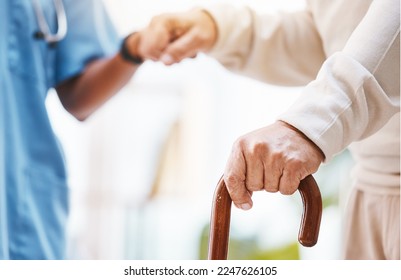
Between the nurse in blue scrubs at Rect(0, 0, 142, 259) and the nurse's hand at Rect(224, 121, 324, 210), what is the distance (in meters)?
0.51

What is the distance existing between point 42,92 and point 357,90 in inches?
25.1

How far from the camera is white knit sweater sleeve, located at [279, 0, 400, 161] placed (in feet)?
1.96

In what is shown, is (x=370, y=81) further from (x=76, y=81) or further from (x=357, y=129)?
(x=76, y=81)

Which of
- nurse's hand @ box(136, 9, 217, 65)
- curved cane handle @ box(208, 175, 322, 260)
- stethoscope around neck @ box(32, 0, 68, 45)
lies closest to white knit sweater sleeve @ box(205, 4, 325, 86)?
nurse's hand @ box(136, 9, 217, 65)

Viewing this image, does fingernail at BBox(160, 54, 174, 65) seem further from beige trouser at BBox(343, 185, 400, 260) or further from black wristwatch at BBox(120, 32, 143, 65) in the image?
beige trouser at BBox(343, 185, 400, 260)

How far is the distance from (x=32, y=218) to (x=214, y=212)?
21.2 inches

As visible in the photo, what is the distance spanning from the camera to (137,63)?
1.11 m

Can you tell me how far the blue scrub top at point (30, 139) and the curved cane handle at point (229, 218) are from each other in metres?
0.48

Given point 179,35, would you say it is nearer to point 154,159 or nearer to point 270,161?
point 270,161

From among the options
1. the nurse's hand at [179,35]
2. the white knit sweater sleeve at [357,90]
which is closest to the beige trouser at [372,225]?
the white knit sweater sleeve at [357,90]

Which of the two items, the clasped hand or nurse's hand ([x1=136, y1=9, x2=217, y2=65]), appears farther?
nurse's hand ([x1=136, y1=9, x2=217, y2=65])

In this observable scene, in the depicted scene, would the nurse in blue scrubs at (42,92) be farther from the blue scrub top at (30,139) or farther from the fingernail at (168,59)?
the fingernail at (168,59)

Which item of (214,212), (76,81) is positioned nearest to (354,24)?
(214,212)

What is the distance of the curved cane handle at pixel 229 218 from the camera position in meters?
0.59
